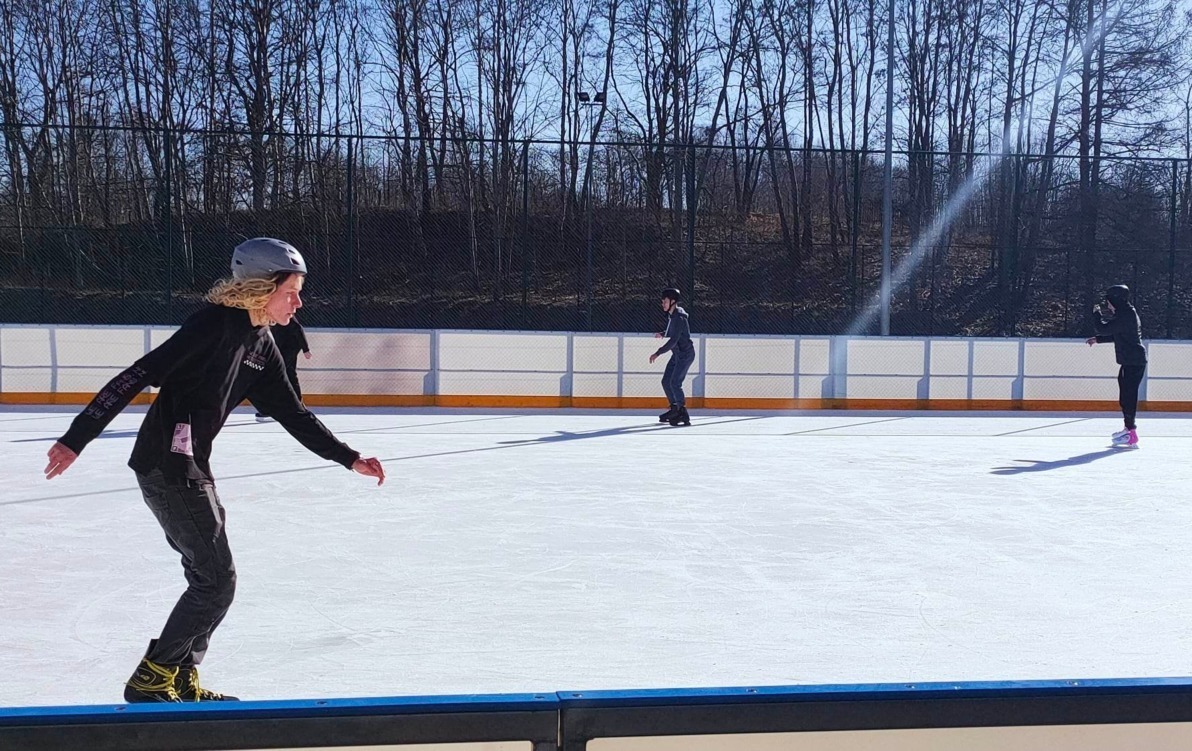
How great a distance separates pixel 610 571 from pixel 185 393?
2837 millimetres

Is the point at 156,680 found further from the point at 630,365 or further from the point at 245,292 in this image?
the point at 630,365

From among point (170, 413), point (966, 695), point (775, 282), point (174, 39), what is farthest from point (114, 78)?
point (966, 695)

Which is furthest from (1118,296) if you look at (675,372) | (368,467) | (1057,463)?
(368,467)

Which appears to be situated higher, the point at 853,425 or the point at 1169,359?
the point at 1169,359

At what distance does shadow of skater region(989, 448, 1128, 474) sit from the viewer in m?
9.54

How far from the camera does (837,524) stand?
682 cm

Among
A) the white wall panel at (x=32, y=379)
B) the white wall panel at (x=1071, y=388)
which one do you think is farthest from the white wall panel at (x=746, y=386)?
the white wall panel at (x=32, y=379)

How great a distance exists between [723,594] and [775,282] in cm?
1856

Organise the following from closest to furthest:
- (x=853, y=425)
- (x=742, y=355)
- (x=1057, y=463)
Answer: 1. (x=1057, y=463)
2. (x=853, y=425)
3. (x=742, y=355)

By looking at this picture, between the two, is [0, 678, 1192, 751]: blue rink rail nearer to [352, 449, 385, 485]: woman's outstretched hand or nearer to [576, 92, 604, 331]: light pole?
[352, 449, 385, 485]: woman's outstretched hand

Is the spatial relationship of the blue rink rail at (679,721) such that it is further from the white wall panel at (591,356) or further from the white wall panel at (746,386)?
the white wall panel at (746,386)

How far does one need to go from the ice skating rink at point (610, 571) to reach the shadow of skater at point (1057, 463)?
2.2 inches

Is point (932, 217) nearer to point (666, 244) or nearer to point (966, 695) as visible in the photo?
point (666, 244)

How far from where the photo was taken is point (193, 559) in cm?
315
